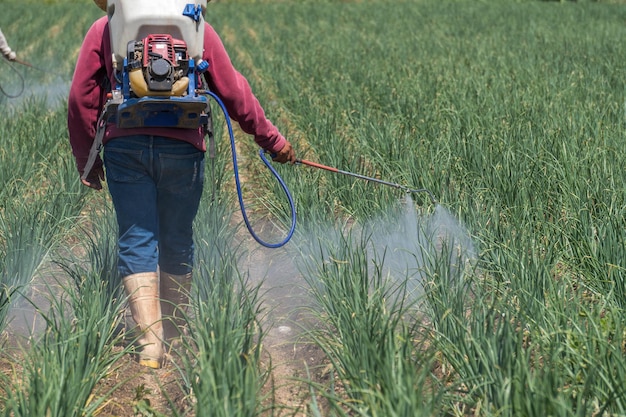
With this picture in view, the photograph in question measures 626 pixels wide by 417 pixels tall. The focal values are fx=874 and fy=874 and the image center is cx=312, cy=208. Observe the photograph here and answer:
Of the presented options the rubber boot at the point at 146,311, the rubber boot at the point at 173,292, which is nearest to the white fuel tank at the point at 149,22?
the rubber boot at the point at 146,311

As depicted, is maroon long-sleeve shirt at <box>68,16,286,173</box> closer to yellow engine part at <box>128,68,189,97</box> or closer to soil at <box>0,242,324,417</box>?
yellow engine part at <box>128,68,189,97</box>

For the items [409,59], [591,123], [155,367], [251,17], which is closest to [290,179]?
[155,367]

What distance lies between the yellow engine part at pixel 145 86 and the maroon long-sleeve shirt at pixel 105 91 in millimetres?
197

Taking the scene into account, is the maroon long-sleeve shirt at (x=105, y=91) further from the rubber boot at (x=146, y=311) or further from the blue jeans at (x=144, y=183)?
the rubber boot at (x=146, y=311)

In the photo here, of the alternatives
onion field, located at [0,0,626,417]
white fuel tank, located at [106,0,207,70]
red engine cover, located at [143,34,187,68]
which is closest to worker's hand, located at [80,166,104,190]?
onion field, located at [0,0,626,417]

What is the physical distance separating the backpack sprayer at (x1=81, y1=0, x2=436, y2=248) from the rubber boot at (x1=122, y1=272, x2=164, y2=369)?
1.68 ft

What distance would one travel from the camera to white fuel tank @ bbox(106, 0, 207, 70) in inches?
100.0

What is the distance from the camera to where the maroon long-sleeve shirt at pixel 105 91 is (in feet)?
9.01

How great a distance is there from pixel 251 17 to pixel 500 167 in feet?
53.9

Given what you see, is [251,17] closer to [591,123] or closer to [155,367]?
[591,123]

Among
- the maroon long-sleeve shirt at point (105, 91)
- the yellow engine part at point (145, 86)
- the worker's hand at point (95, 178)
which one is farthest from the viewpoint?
the worker's hand at point (95, 178)

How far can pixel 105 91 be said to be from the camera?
2.86 meters

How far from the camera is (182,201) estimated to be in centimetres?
297

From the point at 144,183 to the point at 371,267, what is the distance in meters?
1.05
